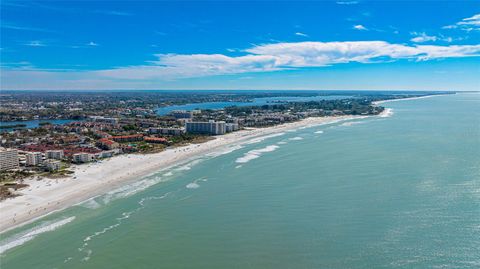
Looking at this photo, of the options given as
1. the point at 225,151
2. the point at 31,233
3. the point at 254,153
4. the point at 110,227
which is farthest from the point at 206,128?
the point at 31,233

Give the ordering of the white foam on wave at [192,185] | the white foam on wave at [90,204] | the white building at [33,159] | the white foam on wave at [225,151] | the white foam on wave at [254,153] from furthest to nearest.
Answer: the white foam on wave at [225,151] → the white foam on wave at [254,153] → the white building at [33,159] → the white foam on wave at [192,185] → the white foam on wave at [90,204]

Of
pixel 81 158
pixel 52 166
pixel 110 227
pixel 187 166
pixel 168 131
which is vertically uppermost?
pixel 168 131

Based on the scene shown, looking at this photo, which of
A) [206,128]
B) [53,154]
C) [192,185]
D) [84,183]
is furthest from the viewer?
[206,128]

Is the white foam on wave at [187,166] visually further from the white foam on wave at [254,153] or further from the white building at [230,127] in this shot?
the white building at [230,127]

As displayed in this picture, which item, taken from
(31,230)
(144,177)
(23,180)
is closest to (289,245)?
(31,230)

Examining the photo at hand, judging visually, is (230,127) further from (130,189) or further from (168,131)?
(130,189)

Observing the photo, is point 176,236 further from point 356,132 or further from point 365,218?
point 356,132

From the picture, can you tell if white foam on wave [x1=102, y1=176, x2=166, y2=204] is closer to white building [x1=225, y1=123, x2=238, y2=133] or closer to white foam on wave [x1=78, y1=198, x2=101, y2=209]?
A: white foam on wave [x1=78, y1=198, x2=101, y2=209]

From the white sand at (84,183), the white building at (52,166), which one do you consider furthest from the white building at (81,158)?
the white building at (52,166)
